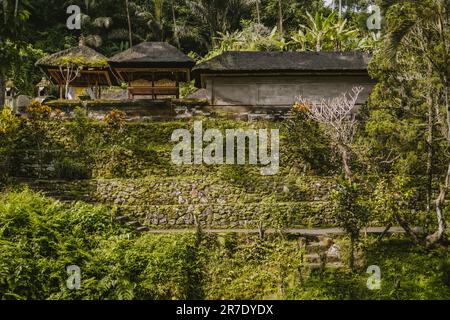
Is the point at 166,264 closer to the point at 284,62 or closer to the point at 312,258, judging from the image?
the point at 312,258

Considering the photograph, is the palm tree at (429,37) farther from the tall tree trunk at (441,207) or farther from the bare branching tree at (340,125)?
the bare branching tree at (340,125)

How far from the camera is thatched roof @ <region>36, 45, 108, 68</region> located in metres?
23.0

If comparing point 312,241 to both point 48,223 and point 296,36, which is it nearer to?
point 48,223

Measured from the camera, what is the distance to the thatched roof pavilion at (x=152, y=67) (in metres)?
21.7

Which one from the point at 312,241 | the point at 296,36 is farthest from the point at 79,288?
the point at 296,36

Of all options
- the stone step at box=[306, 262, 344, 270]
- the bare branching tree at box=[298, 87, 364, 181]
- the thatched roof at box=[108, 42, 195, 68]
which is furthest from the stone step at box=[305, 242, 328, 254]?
the thatched roof at box=[108, 42, 195, 68]

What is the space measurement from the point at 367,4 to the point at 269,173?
30.6 m

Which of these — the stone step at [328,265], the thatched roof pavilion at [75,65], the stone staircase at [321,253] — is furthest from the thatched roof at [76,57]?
the stone step at [328,265]

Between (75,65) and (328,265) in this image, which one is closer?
(328,265)

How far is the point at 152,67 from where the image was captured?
72.0ft

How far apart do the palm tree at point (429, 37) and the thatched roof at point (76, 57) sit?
14.6 m

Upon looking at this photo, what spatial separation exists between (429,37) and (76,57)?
1650 centimetres

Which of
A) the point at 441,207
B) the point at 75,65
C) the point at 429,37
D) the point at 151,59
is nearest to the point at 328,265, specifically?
the point at 441,207

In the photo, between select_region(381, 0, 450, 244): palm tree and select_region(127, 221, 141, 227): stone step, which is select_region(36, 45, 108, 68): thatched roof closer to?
select_region(127, 221, 141, 227): stone step
